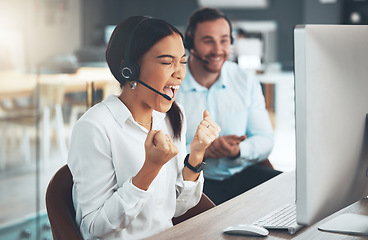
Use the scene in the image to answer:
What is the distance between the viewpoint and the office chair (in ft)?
4.34

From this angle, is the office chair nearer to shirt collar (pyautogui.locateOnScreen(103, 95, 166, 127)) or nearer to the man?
shirt collar (pyautogui.locateOnScreen(103, 95, 166, 127))

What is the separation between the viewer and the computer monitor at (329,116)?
900mm

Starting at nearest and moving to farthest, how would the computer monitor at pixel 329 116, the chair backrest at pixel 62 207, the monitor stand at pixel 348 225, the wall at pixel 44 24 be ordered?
1. the computer monitor at pixel 329 116
2. the monitor stand at pixel 348 225
3. the chair backrest at pixel 62 207
4. the wall at pixel 44 24

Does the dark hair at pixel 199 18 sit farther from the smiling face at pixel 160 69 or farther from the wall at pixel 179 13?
the wall at pixel 179 13

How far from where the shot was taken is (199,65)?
2.33 metres

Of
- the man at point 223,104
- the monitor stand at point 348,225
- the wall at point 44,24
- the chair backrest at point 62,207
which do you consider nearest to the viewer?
the monitor stand at point 348,225

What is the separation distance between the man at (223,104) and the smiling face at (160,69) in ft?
2.70

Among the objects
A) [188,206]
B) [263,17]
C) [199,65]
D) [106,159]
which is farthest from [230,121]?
[263,17]

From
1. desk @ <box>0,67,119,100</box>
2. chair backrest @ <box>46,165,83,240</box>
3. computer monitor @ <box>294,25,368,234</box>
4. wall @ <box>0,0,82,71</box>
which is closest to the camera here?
computer monitor @ <box>294,25,368,234</box>

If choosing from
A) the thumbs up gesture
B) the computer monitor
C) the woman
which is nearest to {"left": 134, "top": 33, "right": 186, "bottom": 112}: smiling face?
the woman

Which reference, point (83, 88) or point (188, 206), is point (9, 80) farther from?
point (188, 206)

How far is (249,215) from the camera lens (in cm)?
136

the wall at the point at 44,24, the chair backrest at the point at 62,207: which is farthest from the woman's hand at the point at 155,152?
A: the wall at the point at 44,24

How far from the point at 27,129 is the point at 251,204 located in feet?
7.36
